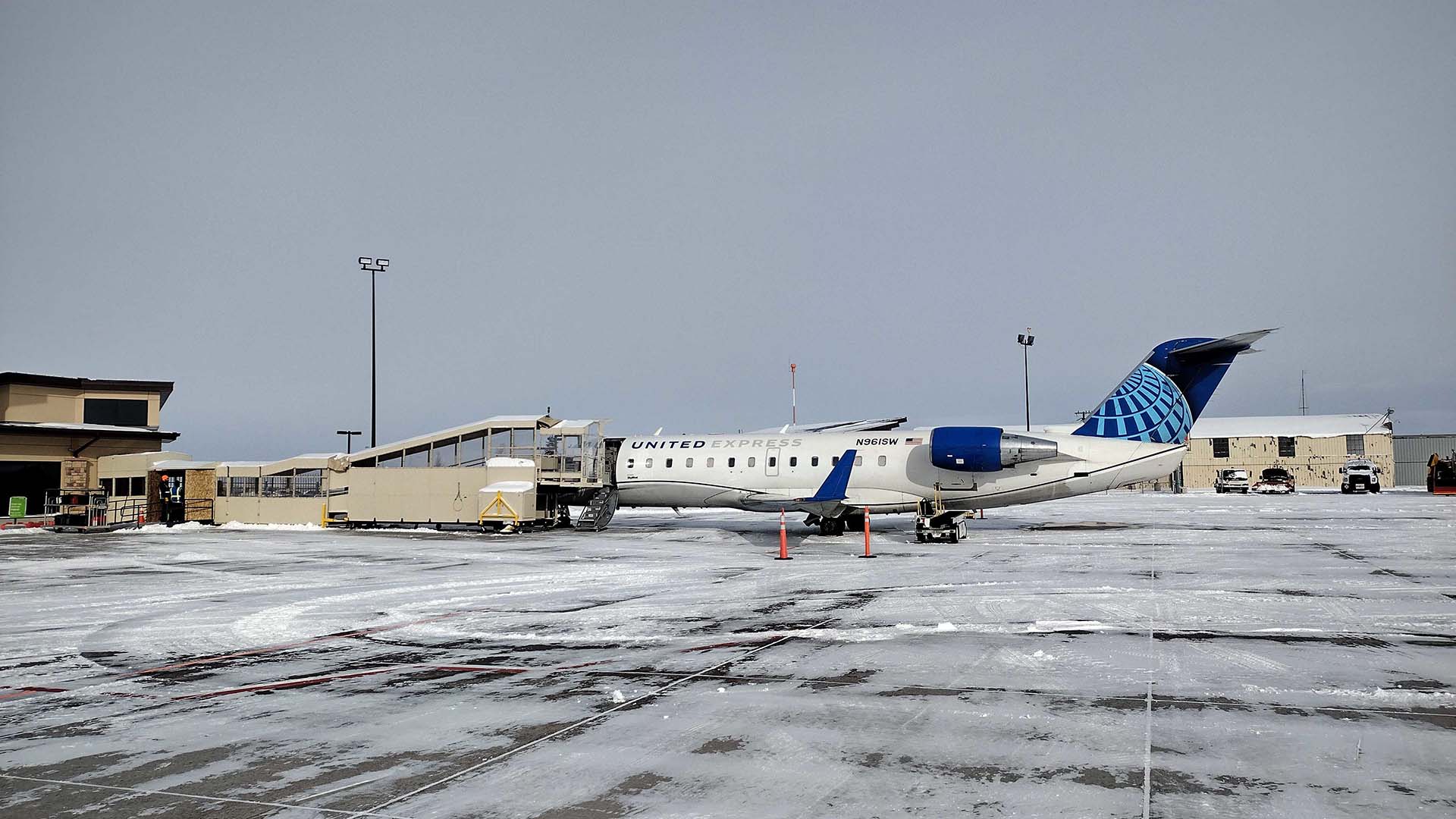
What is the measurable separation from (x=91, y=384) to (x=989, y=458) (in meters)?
42.2

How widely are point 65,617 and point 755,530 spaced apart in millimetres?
20511

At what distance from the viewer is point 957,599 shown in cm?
1280

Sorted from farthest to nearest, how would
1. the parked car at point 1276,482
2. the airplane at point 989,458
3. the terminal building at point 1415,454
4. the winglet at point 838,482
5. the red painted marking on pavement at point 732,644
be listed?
the terminal building at point 1415,454 < the parked car at point 1276,482 < the winglet at point 838,482 < the airplane at point 989,458 < the red painted marking on pavement at point 732,644

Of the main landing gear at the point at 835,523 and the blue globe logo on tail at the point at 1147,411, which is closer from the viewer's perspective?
the blue globe logo on tail at the point at 1147,411

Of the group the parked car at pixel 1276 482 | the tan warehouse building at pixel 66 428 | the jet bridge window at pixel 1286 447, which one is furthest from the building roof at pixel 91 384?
the jet bridge window at pixel 1286 447

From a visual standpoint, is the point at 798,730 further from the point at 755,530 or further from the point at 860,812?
the point at 755,530

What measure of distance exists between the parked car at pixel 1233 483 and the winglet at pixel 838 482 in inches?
1728

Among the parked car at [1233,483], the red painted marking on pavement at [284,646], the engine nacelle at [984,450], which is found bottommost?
the red painted marking on pavement at [284,646]

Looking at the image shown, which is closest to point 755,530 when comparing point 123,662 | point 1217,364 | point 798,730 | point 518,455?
point 518,455

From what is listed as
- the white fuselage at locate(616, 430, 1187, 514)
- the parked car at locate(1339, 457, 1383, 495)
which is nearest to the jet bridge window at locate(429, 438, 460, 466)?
the white fuselage at locate(616, 430, 1187, 514)

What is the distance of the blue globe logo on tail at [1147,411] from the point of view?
26016mm

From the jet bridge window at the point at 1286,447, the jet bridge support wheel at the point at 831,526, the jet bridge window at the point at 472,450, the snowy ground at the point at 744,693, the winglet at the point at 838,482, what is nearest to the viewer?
the snowy ground at the point at 744,693

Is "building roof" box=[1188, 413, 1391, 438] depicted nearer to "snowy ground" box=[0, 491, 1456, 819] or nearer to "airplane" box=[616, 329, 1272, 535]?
"airplane" box=[616, 329, 1272, 535]

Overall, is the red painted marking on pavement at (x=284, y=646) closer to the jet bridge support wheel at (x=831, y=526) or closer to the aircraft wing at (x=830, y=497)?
the aircraft wing at (x=830, y=497)
